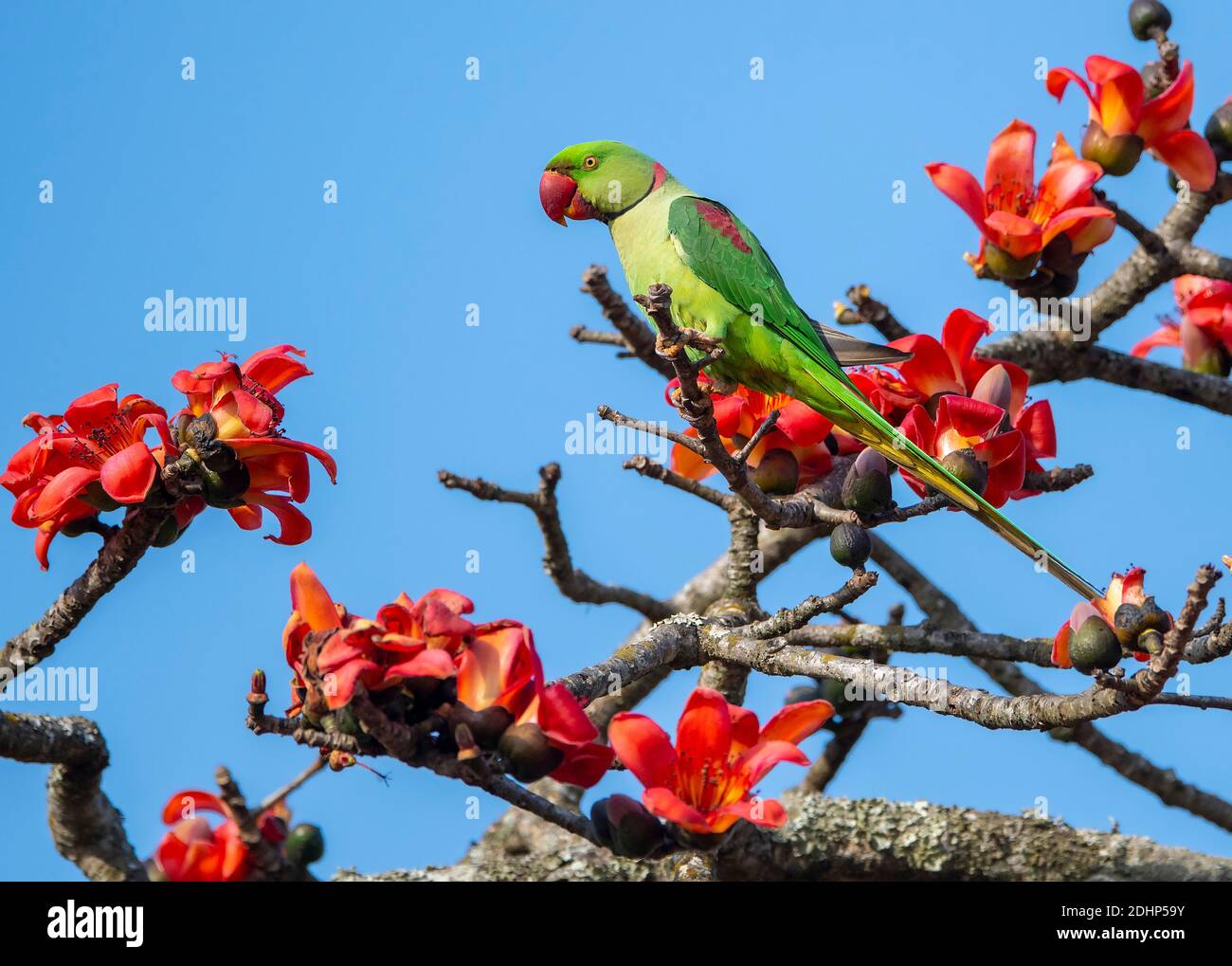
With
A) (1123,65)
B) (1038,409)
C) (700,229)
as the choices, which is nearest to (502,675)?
Answer: (1038,409)

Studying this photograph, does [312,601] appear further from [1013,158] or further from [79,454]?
[1013,158]

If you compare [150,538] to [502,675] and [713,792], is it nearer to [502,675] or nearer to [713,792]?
[502,675]

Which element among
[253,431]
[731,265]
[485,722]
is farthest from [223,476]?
[731,265]

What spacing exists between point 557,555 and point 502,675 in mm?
2417

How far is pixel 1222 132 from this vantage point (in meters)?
5.41

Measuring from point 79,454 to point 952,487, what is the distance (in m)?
2.52

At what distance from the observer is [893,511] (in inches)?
159

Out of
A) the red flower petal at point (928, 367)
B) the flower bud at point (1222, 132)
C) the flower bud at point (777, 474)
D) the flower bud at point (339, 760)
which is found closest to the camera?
the flower bud at point (339, 760)

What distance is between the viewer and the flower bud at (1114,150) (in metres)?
5.09

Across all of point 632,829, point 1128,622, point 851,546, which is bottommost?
point 632,829

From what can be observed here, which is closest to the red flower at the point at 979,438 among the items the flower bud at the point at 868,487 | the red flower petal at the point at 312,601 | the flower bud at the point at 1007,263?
the flower bud at the point at 868,487

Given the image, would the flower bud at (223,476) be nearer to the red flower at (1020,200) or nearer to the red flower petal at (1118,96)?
the red flower at (1020,200)

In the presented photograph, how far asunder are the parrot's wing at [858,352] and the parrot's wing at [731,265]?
354mm

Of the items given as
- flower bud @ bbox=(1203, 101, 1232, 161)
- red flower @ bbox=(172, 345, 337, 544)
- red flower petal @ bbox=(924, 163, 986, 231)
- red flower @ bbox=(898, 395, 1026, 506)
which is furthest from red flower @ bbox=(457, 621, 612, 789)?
flower bud @ bbox=(1203, 101, 1232, 161)
